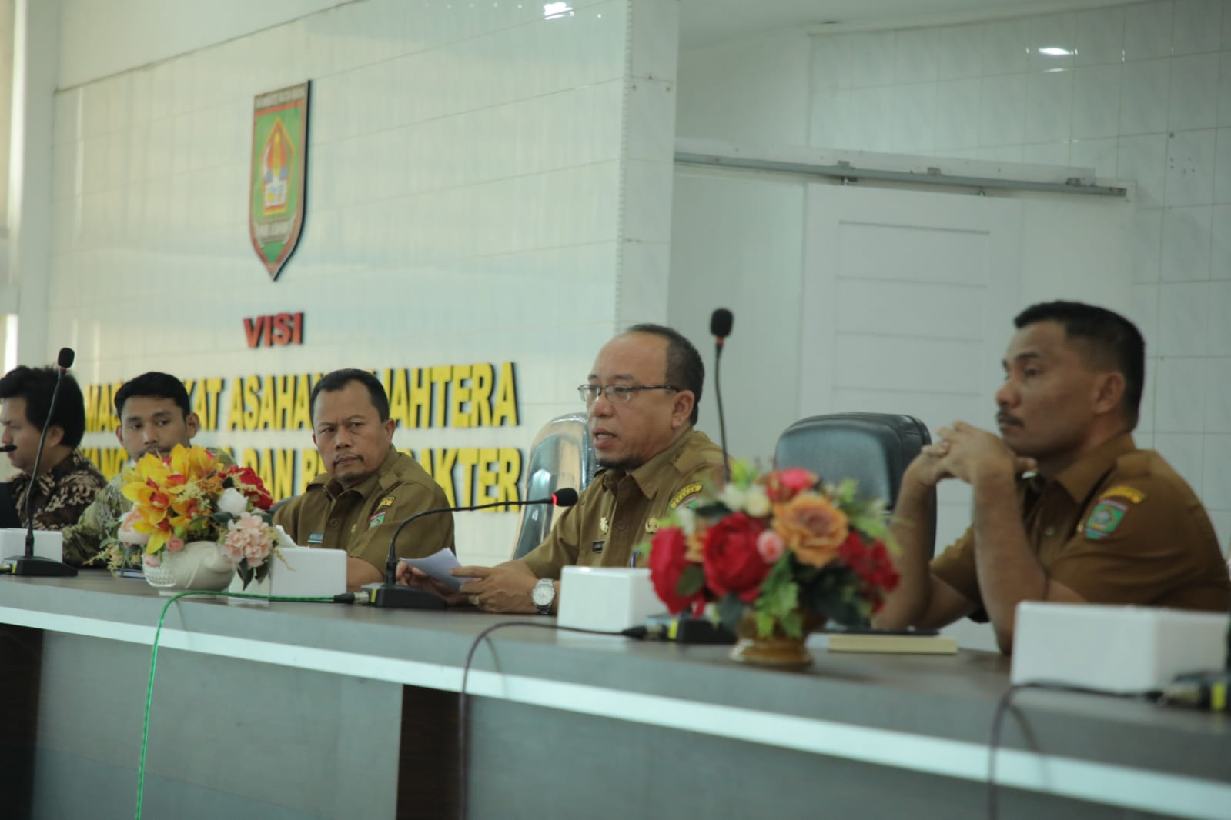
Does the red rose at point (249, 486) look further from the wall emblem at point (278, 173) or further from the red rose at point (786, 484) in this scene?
the wall emblem at point (278, 173)

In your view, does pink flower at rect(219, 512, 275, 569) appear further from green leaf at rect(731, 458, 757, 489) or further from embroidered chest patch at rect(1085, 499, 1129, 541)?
embroidered chest patch at rect(1085, 499, 1129, 541)

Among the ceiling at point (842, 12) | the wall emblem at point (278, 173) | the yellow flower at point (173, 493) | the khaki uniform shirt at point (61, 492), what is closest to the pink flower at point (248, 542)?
the yellow flower at point (173, 493)

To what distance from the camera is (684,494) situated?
3289 millimetres

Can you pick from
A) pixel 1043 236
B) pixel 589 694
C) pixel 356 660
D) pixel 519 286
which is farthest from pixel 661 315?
pixel 589 694

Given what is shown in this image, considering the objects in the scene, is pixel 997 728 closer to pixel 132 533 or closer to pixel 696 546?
pixel 696 546

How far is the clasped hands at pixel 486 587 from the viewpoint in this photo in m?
3.12

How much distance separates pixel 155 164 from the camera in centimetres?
821

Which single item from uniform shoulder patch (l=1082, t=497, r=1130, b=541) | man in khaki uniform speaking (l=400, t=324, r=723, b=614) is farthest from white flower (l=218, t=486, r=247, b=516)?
uniform shoulder patch (l=1082, t=497, r=1130, b=541)

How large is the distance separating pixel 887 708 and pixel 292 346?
5.69 m

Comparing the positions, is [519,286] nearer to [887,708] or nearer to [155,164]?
[155,164]

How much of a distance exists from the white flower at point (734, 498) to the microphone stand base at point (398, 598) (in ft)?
3.93

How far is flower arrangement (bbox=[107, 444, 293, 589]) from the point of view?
3094 mm

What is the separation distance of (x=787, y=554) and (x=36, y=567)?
7.94 ft

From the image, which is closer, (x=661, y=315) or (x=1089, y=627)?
(x=1089, y=627)
